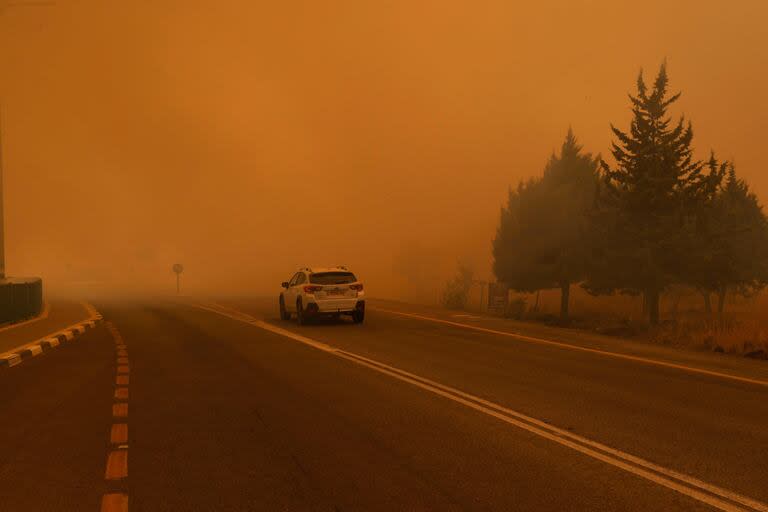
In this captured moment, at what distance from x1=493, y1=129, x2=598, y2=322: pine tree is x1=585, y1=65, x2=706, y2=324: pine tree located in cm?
461

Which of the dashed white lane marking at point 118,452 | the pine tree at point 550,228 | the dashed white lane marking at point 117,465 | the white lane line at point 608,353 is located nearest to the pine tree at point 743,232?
the pine tree at point 550,228

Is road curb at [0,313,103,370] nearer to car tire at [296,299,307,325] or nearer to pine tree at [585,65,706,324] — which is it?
car tire at [296,299,307,325]

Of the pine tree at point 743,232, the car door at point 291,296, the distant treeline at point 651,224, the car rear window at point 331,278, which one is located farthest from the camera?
the pine tree at point 743,232

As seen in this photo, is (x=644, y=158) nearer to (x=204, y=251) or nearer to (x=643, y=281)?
(x=643, y=281)

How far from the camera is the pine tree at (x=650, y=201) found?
32875 mm

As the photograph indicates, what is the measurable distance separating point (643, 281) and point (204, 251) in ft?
488

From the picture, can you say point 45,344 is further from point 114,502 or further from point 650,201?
point 650,201

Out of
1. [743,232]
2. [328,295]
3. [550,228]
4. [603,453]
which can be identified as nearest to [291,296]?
[328,295]

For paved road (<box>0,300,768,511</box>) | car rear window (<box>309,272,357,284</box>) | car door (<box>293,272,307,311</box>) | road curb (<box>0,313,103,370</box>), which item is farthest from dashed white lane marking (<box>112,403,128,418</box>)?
car door (<box>293,272,307,311</box>)

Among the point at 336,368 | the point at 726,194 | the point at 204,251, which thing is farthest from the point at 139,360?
the point at 204,251

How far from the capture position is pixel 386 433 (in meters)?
6.97

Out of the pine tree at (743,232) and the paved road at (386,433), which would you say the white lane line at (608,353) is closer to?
the paved road at (386,433)

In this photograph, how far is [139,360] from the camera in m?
13.2

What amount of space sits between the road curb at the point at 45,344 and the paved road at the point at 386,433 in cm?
40
